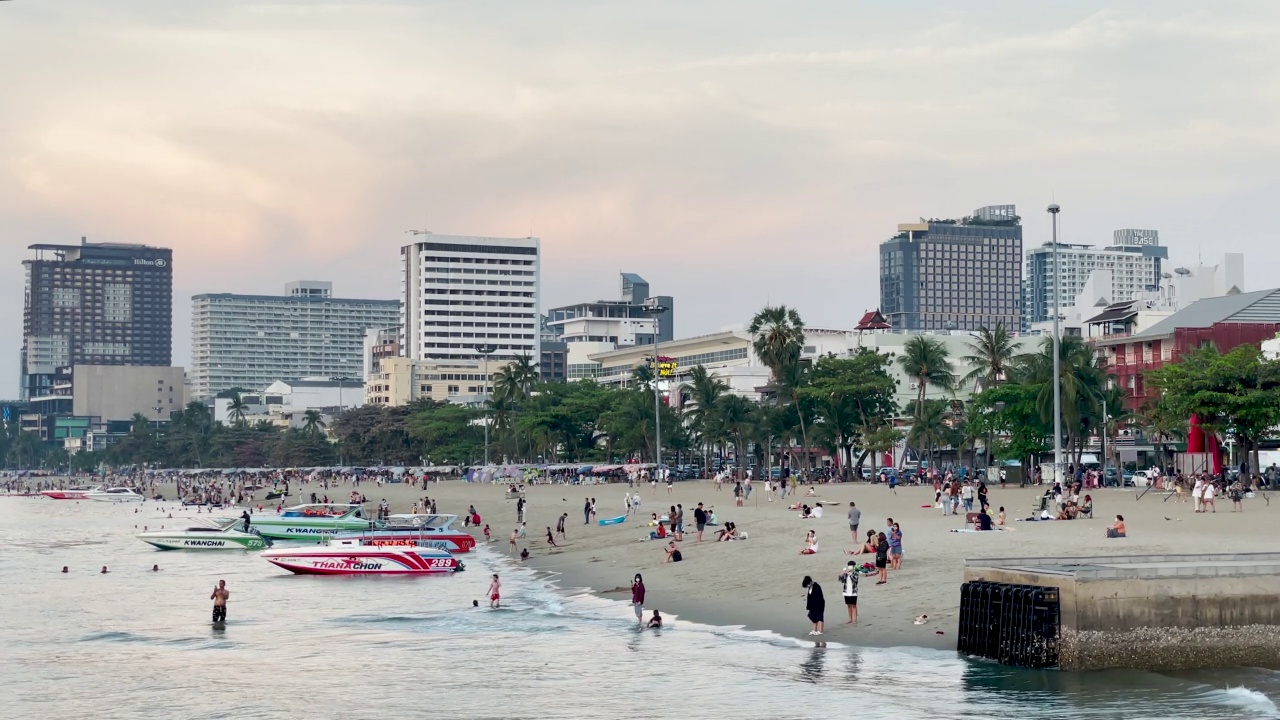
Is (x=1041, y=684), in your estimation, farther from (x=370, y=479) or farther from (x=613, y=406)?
(x=370, y=479)

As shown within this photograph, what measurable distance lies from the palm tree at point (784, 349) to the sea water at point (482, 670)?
202 feet

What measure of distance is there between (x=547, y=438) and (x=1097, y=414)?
67.2 m

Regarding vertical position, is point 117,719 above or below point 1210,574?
below

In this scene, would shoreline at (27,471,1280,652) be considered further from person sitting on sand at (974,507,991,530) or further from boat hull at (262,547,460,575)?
boat hull at (262,547,460,575)

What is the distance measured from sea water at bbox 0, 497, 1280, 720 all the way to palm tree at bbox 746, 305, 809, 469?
2424 inches

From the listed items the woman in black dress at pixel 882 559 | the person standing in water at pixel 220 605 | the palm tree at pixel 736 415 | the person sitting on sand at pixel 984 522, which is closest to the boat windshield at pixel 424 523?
the person standing in water at pixel 220 605

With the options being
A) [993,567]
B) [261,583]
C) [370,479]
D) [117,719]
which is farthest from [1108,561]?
[370,479]

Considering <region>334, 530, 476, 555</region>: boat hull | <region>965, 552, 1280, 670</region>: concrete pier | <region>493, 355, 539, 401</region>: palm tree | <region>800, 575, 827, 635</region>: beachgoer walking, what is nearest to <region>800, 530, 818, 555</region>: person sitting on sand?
<region>800, 575, 827, 635</region>: beachgoer walking

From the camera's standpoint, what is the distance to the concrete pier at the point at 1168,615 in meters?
26.7

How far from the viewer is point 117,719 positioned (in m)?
26.3

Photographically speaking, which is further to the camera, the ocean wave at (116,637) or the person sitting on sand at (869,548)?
the person sitting on sand at (869,548)

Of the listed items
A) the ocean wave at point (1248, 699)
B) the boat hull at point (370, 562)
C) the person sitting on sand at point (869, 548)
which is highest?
the person sitting on sand at point (869, 548)

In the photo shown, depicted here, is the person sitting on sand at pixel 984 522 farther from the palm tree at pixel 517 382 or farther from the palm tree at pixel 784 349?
the palm tree at pixel 517 382

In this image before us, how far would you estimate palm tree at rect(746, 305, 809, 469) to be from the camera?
107 metres
